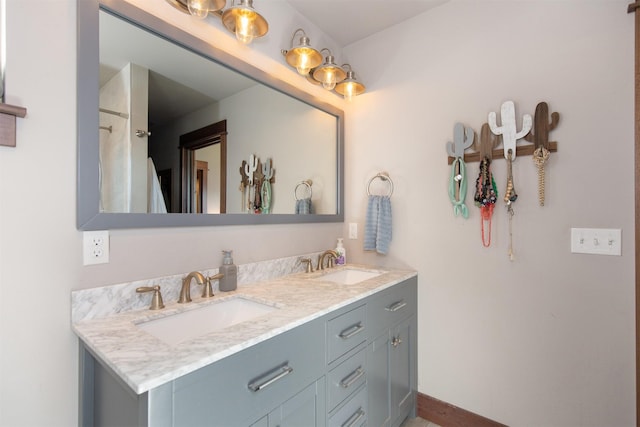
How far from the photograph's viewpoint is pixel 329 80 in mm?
1879

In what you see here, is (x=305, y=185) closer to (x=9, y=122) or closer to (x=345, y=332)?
(x=345, y=332)

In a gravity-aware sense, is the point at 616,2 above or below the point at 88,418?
above

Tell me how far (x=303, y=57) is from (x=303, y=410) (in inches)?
66.1

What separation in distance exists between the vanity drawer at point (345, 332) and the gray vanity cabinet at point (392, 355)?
0.28ft

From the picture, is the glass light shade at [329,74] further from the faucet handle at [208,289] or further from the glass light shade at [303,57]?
the faucet handle at [208,289]

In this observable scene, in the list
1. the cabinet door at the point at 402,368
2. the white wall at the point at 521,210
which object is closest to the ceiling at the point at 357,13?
the white wall at the point at 521,210

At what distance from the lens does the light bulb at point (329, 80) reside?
1.85 meters

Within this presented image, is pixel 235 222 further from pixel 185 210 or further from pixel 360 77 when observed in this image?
pixel 360 77

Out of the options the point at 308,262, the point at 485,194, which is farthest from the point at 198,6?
the point at 485,194

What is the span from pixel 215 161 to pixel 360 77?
1.29m

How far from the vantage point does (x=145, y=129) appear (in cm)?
122

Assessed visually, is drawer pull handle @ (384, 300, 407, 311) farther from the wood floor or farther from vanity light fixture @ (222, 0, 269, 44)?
vanity light fixture @ (222, 0, 269, 44)

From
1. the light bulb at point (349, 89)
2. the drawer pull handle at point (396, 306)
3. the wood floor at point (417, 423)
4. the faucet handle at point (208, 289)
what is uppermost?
the light bulb at point (349, 89)

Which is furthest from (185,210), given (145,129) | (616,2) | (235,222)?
(616,2)
